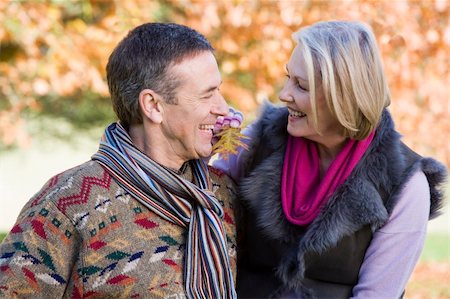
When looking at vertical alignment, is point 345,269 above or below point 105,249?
below

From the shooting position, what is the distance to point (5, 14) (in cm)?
624

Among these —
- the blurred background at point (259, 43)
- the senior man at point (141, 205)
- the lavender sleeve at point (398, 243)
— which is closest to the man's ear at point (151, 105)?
the senior man at point (141, 205)

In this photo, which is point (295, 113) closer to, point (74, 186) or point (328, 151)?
point (328, 151)

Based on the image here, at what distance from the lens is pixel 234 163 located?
9.81 ft

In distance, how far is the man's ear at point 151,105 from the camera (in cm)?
256

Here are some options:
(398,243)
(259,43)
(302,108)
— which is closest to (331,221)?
(398,243)

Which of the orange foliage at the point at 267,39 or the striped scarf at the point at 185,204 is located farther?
the orange foliage at the point at 267,39

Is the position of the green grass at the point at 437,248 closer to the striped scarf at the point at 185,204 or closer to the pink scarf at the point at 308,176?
the pink scarf at the point at 308,176

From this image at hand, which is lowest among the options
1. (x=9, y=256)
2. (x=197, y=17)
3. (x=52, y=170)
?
(x=52, y=170)

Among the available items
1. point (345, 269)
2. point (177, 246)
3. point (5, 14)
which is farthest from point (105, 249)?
point (5, 14)

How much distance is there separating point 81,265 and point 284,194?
0.76 metres

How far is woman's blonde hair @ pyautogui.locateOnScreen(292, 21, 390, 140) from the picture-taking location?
8.64 feet

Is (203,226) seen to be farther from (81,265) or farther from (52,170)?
(52,170)

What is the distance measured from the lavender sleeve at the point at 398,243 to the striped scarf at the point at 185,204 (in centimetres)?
47
